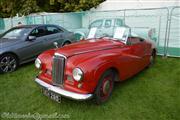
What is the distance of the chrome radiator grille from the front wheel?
74 centimetres

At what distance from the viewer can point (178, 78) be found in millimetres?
5512

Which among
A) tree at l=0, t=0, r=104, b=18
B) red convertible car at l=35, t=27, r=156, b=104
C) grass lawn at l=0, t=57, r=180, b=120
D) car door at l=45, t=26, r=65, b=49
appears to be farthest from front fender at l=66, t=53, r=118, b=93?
tree at l=0, t=0, r=104, b=18

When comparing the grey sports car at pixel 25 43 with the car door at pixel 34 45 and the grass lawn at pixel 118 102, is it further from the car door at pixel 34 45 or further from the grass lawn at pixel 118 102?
the grass lawn at pixel 118 102

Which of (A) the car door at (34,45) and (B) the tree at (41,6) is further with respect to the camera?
(B) the tree at (41,6)

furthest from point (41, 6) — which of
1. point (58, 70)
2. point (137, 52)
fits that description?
point (58, 70)

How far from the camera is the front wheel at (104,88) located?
152 inches

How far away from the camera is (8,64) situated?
627 cm

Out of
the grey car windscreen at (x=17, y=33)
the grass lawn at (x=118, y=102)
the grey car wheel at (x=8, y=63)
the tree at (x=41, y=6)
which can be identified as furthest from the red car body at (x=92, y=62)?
the tree at (x=41, y=6)

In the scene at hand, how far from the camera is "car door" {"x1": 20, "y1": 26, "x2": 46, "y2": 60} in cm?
673

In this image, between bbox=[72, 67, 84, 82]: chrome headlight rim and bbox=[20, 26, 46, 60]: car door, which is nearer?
bbox=[72, 67, 84, 82]: chrome headlight rim

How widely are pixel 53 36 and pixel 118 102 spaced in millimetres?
4583

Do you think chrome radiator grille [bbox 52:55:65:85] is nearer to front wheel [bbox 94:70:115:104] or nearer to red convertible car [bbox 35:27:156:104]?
red convertible car [bbox 35:27:156:104]

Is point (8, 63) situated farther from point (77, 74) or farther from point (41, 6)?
point (41, 6)

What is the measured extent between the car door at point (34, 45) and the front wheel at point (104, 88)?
3.68m
